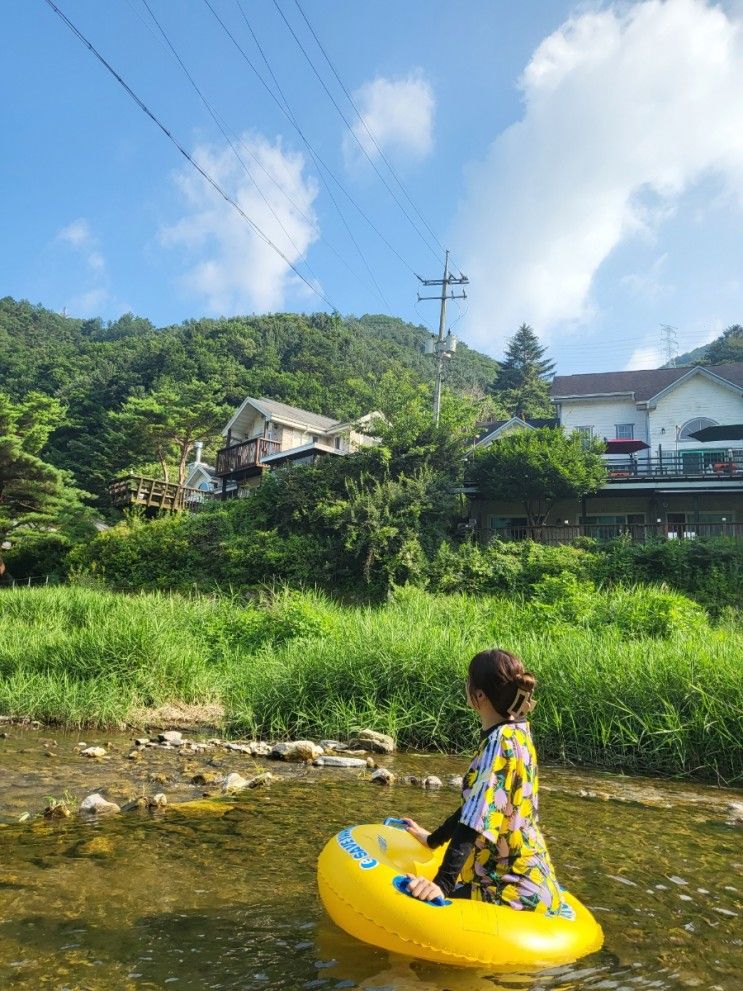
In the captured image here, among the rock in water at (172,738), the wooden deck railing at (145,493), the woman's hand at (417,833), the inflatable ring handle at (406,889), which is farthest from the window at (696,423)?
the inflatable ring handle at (406,889)

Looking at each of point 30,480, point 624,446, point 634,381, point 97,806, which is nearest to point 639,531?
point 624,446

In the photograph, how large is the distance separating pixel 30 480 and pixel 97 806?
81.6 feet

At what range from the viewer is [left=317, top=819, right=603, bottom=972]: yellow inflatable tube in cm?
271

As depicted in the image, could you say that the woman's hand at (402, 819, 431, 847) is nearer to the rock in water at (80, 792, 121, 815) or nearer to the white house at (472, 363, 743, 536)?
the rock in water at (80, 792, 121, 815)

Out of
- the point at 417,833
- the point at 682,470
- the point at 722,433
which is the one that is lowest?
the point at 417,833

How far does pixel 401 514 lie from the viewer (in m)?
21.0

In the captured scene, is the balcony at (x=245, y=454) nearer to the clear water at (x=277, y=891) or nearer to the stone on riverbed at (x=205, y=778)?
the stone on riverbed at (x=205, y=778)

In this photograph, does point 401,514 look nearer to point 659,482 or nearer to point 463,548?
point 463,548

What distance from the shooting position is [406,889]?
2865 millimetres

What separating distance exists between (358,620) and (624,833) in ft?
22.4

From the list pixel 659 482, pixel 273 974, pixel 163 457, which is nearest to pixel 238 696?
Result: pixel 273 974

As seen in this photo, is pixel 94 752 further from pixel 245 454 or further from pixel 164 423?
pixel 164 423

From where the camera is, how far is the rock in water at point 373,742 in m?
7.80

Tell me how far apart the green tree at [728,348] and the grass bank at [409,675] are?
52763 millimetres
